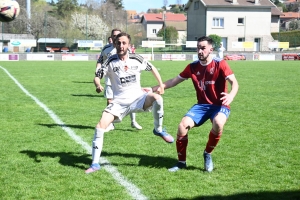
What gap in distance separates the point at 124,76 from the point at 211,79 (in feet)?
4.33

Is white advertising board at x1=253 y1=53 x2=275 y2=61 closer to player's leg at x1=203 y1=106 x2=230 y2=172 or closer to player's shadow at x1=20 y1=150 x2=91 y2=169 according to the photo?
player's shadow at x1=20 y1=150 x2=91 y2=169

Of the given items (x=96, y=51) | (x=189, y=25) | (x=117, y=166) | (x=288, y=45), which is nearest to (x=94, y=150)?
(x=117, y=166)

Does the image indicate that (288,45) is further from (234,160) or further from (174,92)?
(234,160)

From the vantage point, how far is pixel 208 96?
625cm

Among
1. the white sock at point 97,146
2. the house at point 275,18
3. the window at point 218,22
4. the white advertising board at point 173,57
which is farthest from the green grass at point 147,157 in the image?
the house at point 275,18

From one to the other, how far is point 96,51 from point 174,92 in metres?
35.8

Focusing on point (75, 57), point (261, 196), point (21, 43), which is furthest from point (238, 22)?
point (261, 196)

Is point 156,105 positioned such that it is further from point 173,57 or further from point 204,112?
point 173,57

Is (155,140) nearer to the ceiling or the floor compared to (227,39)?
nearer to the floor

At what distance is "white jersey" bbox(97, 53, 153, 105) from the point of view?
6598 millimetres

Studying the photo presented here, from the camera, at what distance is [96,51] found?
2000 inches

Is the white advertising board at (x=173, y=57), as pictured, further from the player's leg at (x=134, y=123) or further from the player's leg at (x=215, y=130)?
the player's leg at (x=215, y=130)

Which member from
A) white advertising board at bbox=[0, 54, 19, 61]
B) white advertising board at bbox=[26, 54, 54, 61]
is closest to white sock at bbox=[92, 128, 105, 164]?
white advertising board at bbox=[0, 54, 19, 61]

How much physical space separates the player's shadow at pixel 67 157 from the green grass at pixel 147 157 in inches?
0.6
